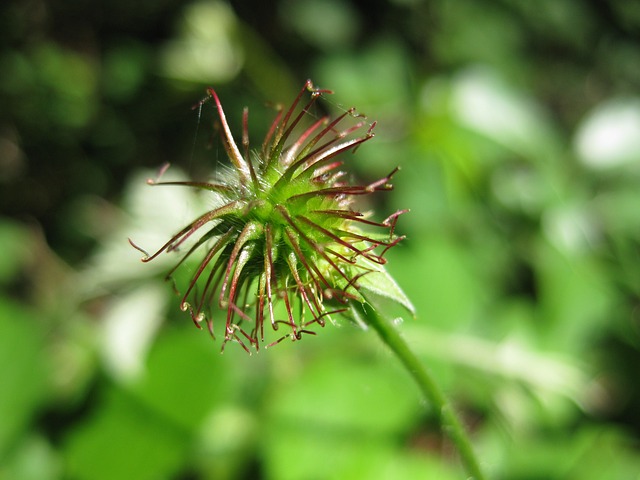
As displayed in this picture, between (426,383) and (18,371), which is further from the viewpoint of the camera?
(18,371)

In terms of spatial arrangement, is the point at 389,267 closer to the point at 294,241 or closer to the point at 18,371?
the point at 294,241

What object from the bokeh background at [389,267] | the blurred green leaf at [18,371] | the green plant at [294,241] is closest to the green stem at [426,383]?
the green plant at [294,241]

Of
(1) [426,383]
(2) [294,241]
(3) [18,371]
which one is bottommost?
(1) [426,383]

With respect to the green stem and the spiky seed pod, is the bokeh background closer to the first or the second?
Result: the green stem

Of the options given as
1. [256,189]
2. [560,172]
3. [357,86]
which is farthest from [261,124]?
[256,189]

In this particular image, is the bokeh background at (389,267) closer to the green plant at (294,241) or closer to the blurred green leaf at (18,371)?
the blurred green leaf at (18,371)

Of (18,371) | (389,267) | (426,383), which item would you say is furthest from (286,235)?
(18,371)
